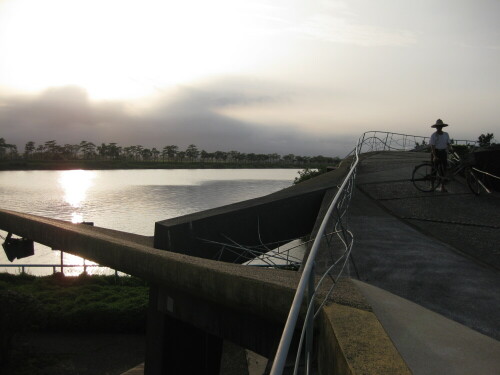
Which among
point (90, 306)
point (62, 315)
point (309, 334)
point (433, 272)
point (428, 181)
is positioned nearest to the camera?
point (309, 334)

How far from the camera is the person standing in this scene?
378 inches

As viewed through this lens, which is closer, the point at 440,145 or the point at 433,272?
the point at 433,272

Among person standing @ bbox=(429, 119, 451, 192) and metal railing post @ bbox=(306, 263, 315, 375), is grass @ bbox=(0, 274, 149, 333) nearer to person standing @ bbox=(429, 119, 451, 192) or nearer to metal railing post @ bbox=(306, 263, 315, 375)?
person standing @ bbox=(429, 119, 451, 192)

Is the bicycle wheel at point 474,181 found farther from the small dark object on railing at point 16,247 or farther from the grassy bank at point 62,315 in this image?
the small dark object on railing at point 16,247

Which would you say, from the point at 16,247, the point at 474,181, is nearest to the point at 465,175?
the point at 474,181

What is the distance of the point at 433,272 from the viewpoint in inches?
194

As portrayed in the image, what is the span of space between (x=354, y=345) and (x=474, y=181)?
8.88 m

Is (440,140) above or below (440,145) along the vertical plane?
above

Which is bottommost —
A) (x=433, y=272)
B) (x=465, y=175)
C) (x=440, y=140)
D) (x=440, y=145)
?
(x=433, y=272)

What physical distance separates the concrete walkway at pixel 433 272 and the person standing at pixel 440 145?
785 mm

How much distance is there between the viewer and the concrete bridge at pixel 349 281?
296cm

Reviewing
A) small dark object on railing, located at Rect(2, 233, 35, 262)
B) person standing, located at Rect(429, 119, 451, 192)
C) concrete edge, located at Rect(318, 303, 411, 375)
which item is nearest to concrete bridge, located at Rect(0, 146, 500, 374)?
concrete edge, located at Rect(318, 303, 411, 375)

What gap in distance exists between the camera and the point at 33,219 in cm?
995

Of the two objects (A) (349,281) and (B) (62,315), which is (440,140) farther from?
(B) (62,315)
